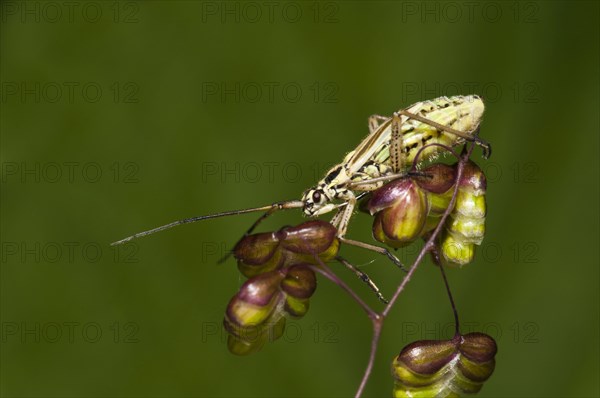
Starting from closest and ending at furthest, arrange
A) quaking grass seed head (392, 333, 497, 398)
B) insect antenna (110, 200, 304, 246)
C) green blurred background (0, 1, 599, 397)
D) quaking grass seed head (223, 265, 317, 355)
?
quaking grass seed head (223, 265, 317, 355), quaking grass seed head (392, 333, 497, 398), insect antenna (110, 200, 304, 246), green blurred background (0, 1, 599, 397)

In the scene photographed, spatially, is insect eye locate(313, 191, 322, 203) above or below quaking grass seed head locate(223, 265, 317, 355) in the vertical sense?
below

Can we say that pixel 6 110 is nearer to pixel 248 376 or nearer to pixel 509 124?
pixel 248 376

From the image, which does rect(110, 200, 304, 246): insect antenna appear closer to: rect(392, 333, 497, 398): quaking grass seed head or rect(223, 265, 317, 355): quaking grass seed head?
rect(223, 265, 317, 355): quaking grass seed head

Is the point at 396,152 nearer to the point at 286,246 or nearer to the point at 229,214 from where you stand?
the point at 229,214

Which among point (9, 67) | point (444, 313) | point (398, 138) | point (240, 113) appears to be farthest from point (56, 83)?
point (444, 313)

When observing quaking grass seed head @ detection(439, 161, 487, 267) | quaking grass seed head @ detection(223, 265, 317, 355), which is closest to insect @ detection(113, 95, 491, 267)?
quaking grass seed head @ detection(439, 161, 487, 267)

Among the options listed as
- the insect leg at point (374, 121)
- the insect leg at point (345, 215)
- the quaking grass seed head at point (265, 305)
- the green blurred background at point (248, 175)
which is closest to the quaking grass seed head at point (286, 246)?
the quaking grass seed head at point (265, 305)
